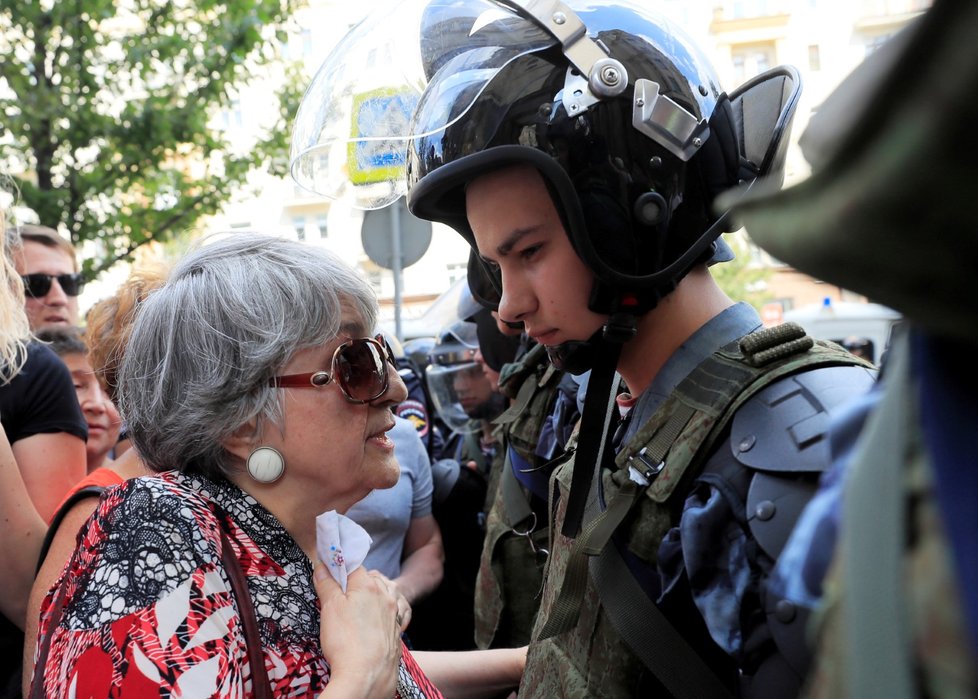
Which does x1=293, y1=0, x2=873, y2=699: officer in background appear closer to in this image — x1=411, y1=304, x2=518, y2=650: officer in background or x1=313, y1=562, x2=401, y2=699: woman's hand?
x1=313, y1=562, x2=401, y2=699: woman's hand

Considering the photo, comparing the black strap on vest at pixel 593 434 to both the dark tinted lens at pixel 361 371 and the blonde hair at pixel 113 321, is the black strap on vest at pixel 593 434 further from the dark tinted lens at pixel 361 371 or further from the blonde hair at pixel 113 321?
the blonde hair at pixel 113 321

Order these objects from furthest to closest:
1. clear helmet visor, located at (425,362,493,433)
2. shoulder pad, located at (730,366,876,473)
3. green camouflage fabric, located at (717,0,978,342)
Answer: clear helmet visor, located at (425,362,493,433), shoulder pad, located at (730,366,876,473), green camouflage fabric, located at (717,0,978,342)

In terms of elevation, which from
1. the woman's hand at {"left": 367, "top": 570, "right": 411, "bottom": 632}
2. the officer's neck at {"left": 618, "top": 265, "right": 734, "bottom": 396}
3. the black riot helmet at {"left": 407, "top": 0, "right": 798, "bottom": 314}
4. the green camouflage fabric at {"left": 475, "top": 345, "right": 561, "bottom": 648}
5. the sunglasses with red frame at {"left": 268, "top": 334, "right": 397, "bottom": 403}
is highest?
the black riot helmet at {"left": 407, "top": 0, "right": 798, "bottom": 314}

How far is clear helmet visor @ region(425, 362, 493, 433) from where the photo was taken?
5.00 meters

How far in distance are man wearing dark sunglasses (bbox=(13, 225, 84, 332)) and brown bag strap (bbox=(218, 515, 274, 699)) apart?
2.77 meters

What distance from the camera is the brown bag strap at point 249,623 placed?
1.63m

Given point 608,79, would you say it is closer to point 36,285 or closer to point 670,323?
point 670,323

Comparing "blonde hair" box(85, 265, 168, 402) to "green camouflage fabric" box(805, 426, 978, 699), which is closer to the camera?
"green camouflage fabric" box(805, 426, 978, 699)

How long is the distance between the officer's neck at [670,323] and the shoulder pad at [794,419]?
37 cm

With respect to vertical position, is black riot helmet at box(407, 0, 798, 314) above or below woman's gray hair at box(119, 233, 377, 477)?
above

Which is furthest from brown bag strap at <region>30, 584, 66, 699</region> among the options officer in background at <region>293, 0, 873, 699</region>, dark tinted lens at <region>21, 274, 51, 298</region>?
dark tinted lens at <region>21, 274, 51, 298</region>

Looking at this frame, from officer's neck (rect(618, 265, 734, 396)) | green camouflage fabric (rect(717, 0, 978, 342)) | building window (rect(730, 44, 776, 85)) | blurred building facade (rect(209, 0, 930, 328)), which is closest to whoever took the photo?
green camouflage fabric (rect(717, 0, 978, 342))

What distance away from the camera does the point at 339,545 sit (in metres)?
2.01

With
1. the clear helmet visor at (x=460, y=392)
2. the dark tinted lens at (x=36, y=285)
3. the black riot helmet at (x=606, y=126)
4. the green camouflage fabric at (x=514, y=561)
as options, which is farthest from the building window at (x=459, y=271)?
the black riot helmet at (x=606, y=126)
